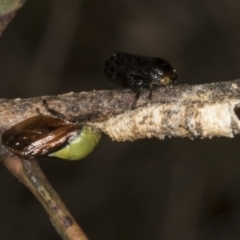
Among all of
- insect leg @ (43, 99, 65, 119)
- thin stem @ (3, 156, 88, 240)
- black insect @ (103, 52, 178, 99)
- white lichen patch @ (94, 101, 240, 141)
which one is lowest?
thin stem @ (3, 156, 88, 240)

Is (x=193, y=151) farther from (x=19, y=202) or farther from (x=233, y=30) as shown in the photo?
(x=19, y=202)

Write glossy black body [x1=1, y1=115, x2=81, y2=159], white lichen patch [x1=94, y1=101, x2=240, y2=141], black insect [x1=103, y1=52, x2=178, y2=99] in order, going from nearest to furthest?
1. white lichen patch [x1=94, y1=101, x2=240, y2=141]
2. glossy black body [x1=1, y1=115, x2=81, y2=159]
3. black insect [x1=103, y1=52, x2=178, y2=99]

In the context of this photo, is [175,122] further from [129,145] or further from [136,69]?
[129,145]

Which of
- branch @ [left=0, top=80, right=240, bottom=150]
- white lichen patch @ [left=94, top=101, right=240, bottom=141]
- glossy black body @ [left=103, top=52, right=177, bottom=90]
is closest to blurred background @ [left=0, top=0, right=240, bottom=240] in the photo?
glossy black body @ [left=103, top=52, right=177, bottom=90]

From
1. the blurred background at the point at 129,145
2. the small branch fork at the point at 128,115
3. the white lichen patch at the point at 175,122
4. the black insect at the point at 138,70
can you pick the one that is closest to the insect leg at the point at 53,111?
the small branch fork at the point at 128,115

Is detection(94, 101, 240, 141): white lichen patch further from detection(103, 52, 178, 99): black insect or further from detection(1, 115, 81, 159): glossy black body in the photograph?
detection(103, 52, 178, 99): black insect

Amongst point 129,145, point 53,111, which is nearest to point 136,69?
point 53,111
